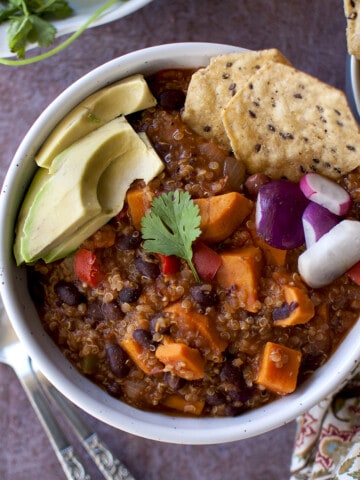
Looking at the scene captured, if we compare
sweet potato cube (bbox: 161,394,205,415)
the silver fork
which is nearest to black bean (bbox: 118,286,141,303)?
sweet potato cube (bbox: 161,394,205,415)

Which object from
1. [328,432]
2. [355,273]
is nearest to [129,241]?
[355,273]

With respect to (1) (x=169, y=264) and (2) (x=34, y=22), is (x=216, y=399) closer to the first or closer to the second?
(1) (x=169, y=264)

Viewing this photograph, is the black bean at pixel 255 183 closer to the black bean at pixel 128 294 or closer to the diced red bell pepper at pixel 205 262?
the diced red bell pepper at pixel 205 262

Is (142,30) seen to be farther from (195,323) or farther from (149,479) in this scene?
(149,479)

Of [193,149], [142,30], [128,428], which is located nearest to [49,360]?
[128,428]

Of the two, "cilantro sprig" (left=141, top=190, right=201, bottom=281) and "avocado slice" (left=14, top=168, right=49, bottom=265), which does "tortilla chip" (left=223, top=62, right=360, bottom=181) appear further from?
"avocado slice" (left=14, top=168, right=49, bottom=265)

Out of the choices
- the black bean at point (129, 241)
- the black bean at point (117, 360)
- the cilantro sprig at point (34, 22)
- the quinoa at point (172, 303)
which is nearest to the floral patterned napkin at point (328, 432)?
the quinoa at point (172, 303)
